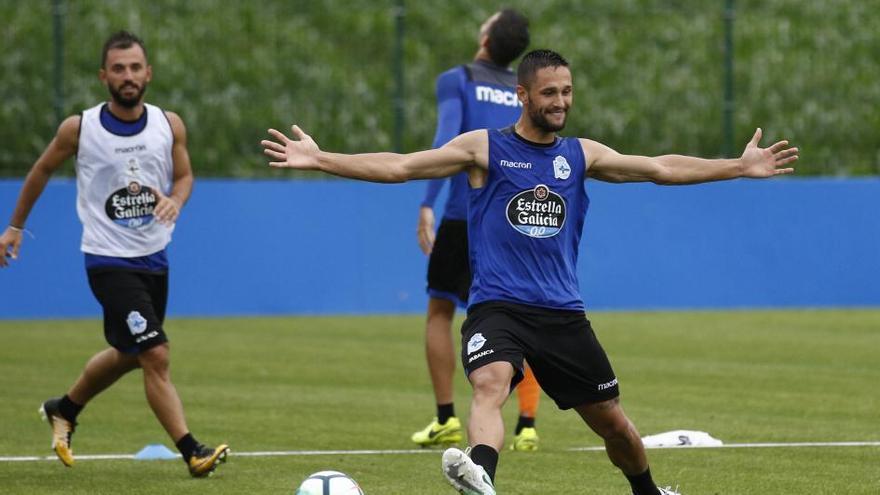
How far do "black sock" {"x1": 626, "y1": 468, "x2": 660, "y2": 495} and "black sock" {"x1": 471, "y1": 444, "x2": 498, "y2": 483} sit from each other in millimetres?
880

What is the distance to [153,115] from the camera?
371 inches

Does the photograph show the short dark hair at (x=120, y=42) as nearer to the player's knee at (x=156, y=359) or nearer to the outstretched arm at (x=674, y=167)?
the player's knee at (x=156, y=359)

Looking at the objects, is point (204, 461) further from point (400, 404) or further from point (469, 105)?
point (400, 404)

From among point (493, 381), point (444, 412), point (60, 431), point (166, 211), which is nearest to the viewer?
point (493, 381)

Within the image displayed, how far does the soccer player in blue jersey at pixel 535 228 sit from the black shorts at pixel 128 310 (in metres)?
2.07

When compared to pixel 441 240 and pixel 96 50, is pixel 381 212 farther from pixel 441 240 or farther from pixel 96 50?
pixel 441 240

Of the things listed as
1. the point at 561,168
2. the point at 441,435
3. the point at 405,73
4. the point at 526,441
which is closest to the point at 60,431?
the point at 441,435

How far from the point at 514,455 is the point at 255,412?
2.71 metres

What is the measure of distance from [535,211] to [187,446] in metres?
2.60

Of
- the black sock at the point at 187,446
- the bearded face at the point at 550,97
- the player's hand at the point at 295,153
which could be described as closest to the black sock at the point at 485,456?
the player's hand at the point at 295,153

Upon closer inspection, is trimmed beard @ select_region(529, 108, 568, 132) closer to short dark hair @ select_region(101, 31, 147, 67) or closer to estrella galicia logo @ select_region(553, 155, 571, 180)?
estrella galicia logo @ select_region(553, 155, 571, 180)

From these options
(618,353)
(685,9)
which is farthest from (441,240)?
(685,9)

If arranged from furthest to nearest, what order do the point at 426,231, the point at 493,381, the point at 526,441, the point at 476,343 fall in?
the point at 426,231, the point at 526,441, the point at 476,343, the point at 493,381

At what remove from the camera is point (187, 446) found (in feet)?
29.2
